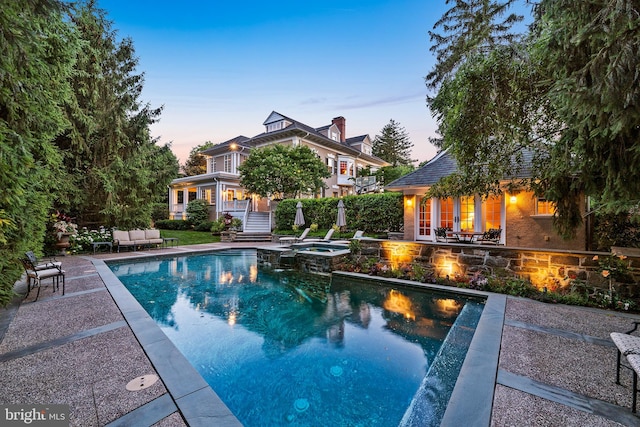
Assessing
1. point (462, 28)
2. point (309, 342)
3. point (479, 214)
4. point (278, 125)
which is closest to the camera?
point (309, 342)

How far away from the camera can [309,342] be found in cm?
443

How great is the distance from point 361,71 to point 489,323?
16289mm

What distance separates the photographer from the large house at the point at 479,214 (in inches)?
370

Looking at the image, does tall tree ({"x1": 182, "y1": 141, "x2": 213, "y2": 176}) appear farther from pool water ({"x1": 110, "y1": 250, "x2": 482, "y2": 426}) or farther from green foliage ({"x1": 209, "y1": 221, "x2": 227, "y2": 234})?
pool water ({"x1": 110, "y1": 250, "x2": 482, "y2": 426})

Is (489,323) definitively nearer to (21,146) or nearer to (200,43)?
(21,146)

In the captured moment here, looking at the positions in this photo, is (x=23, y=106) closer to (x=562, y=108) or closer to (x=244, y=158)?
(x=562, y=108)

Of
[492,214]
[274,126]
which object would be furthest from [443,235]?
[274,126]

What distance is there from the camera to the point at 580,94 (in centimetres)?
259

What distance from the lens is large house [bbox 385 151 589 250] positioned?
9.39 m

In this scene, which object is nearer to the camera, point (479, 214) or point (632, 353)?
point (632, 353)

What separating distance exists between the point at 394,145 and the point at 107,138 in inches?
1437

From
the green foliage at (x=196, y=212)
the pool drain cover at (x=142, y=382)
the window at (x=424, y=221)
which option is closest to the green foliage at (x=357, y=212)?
the window at (x=424, y=221)

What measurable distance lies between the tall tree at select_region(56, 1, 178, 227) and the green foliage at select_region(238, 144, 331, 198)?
5653 mm

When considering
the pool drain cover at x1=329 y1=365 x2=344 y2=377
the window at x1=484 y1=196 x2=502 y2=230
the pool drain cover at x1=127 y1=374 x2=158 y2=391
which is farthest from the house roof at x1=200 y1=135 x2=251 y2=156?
the pool drain cover at x1=127 y1=374 x2=158 y2=391
